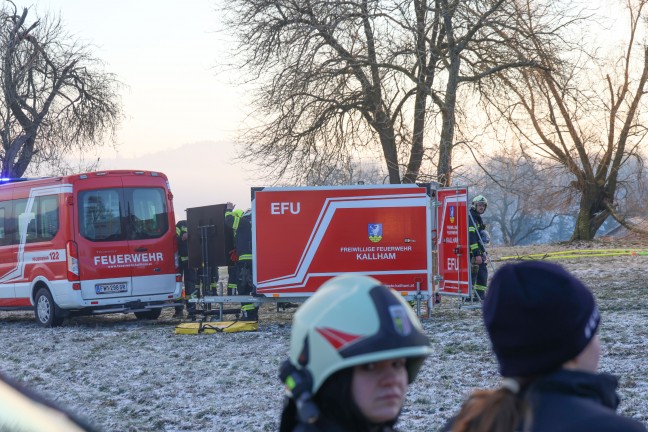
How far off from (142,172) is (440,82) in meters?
10.1

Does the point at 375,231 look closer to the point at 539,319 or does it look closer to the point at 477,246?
the point at 477,246

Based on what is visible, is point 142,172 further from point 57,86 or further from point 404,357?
point 57,86

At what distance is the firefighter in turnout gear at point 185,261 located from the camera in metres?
16.5

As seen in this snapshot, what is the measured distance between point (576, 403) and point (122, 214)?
47.2ft

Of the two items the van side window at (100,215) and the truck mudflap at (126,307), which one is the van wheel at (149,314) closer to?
the truck mudflap at (126,307)

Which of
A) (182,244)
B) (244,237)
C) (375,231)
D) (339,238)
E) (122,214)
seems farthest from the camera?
(182,244)

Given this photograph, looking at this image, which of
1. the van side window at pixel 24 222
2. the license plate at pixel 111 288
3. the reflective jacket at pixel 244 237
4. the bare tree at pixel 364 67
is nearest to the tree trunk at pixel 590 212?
the bare tree at pixel 364 67

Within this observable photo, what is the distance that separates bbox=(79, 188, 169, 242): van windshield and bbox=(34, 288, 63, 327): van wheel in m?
1.41

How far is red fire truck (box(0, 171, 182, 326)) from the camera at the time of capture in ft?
50.4

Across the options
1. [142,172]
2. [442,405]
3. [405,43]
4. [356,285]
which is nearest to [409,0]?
[405,43]

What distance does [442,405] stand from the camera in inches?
316

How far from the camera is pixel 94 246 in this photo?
1545 cm

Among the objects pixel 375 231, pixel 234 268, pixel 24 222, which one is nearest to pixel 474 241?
pixel 375 231

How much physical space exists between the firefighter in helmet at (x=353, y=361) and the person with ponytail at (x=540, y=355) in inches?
8.1
